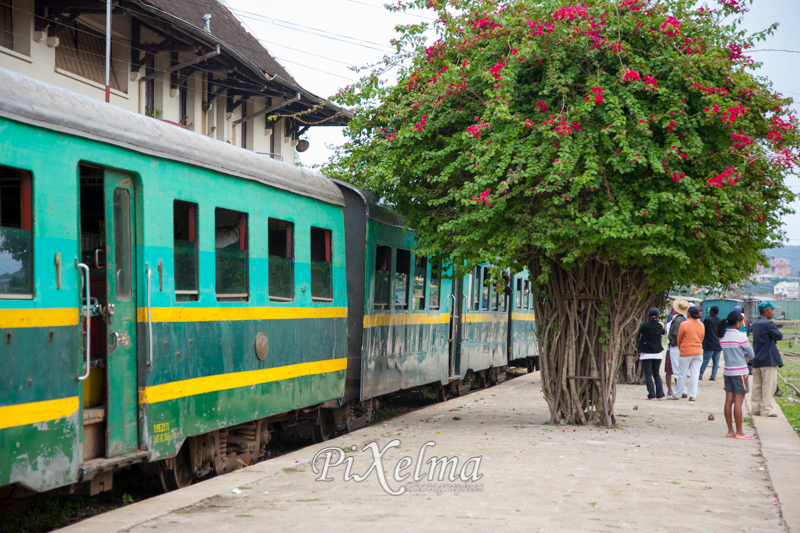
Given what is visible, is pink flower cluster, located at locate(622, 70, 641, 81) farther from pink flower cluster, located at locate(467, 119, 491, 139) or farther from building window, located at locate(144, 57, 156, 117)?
building window, located at locate(144, 57, 156, 117)

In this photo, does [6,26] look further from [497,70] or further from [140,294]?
[140,294]

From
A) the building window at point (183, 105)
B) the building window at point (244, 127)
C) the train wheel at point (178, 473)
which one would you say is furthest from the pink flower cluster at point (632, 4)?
the building window at point (244, 127)

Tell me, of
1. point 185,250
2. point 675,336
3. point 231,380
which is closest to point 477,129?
point 185,250

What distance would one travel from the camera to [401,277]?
11.9 m

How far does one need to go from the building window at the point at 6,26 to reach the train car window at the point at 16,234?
30.7ft

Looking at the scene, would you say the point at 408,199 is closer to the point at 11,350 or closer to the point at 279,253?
the point at 279,253

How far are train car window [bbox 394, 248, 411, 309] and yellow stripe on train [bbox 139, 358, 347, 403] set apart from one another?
1864 mm

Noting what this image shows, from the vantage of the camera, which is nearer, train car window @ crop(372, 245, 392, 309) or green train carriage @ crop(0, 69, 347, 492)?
green train carriage @ crop(0, 69, 347, 492)

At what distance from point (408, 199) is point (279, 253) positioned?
97.7 inches

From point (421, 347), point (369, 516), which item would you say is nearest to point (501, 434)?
point (421, 347)

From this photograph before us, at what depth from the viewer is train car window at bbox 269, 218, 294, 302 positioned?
852 centimetres

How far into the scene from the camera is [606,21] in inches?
361

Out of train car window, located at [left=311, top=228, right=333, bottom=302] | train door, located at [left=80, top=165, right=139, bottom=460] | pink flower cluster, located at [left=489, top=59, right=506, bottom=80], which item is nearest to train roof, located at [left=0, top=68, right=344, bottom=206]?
train door, located at [left=80, top=165, right=139, bottom=460]

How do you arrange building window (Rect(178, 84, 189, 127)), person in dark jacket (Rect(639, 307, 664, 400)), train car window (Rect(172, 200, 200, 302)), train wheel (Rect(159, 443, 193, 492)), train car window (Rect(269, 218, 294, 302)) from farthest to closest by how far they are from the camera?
1. building window (Rect(178, 84, 189, 127))
2. person in dark jacket (Rect(639, 307, 664, 400))
3. train car window (Rect(269, 218, 294, 302))
4. train wheel (Rect(159, 443, 193, 492))
5. train car window (Rect(172, 200, 200, 302))
